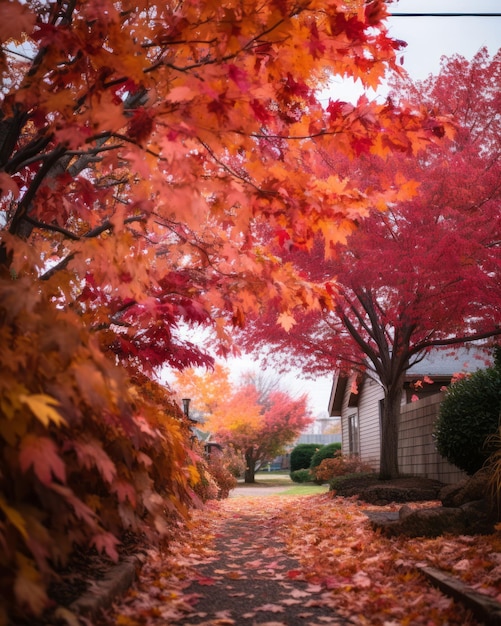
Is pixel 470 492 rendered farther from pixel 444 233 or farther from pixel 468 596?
pixel 444 233

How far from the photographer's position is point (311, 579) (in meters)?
4.64

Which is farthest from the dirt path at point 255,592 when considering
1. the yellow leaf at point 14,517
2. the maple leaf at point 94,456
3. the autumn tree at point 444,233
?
the autumn tree at point 444,233

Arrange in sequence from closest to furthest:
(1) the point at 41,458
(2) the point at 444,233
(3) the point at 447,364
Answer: (1) the point at 41,458, (2) the point at 444,233, (3) the point at 447,364

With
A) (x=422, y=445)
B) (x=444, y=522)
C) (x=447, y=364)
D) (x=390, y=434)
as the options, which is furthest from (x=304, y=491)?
(x=444, y=522)

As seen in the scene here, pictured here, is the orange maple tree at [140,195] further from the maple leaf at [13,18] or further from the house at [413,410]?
the house at [413,410]

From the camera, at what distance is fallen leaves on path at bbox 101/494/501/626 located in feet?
11.4

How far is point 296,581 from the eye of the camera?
4664 mm

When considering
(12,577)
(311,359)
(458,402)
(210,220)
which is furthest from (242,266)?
(311,359)

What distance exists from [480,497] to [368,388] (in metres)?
16.8

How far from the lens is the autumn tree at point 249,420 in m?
29.1

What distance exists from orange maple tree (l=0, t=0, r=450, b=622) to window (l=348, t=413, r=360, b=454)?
21.0 metres

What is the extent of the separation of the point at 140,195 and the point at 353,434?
22.9 metres

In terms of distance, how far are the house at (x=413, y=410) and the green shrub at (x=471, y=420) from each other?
4.35 feet

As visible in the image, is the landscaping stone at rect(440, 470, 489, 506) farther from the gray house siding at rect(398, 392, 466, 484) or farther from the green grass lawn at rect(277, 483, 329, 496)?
the green grass lawn at rect(277, 483, 329, 496)
